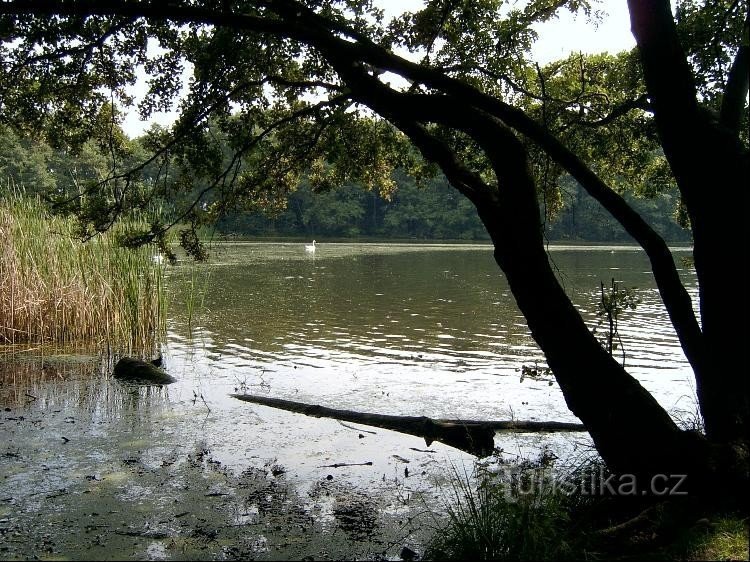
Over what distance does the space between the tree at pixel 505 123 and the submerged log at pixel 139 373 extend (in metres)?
3.45

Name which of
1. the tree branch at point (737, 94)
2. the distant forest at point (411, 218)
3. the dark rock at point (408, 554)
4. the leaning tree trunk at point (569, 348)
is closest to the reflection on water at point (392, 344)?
the leaning tree trunk at point (569, 348)

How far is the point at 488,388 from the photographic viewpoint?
10.2m

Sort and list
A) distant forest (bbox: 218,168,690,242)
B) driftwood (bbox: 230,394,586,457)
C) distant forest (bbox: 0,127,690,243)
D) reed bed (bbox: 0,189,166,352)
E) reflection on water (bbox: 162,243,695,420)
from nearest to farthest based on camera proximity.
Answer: driftwood (bbox: 230,394,586,457)
reflection on water (bbox: 162,243,695,420)
reed bed (bbox: 0,189,166,352)
distant forest (bbox: 0,127,690,243)
distant forest (bbox: 218,168,690,242)

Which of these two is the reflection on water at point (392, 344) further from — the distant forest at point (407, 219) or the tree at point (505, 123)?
the distant forest at point (407, 219)

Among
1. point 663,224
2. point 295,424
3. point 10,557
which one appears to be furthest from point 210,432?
point 663,224

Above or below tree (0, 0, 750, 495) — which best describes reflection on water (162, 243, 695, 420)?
below

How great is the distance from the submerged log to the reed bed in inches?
73.4

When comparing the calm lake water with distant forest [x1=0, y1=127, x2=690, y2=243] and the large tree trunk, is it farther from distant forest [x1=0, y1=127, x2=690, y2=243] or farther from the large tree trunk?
distant forest [x1=0, y1=127, x2=690, y2=243]

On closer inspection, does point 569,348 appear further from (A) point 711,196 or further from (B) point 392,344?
(B) point 392,344

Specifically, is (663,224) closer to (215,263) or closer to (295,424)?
(215,263)

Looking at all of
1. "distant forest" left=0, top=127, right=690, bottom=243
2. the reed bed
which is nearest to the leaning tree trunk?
the reed bed

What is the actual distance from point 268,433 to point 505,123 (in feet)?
13.5

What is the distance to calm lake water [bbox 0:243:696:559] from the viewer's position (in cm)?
487

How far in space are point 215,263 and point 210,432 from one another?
28.4 meters
